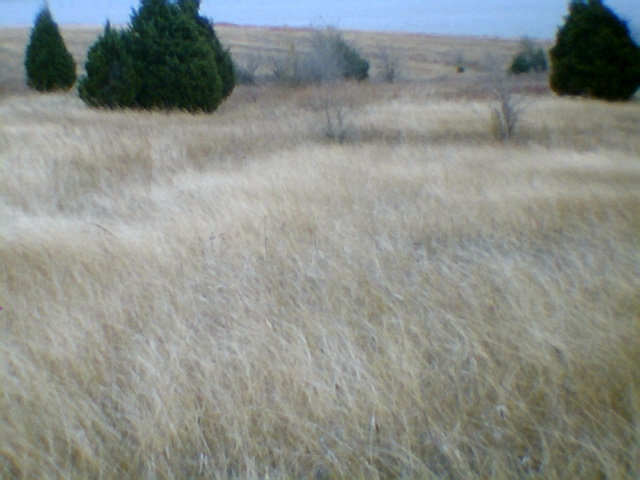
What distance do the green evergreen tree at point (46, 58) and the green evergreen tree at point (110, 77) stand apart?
7858mm

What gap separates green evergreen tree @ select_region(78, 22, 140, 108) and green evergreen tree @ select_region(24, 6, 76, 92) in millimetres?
7858

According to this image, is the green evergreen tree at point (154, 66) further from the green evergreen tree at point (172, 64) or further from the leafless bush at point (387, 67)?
the leafless bush at point (387, 67)

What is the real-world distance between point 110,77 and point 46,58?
8.63 m

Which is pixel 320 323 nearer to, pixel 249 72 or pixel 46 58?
pixel 46 58

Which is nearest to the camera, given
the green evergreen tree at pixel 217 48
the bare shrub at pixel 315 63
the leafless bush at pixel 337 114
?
the leafless bush at pixel 337 114

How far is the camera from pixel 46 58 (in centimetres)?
2136

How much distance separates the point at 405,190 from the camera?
6527mm

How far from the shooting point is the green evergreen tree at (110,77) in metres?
14.6

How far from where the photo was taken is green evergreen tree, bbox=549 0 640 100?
642 inches

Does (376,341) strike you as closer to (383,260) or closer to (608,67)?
(383,260)

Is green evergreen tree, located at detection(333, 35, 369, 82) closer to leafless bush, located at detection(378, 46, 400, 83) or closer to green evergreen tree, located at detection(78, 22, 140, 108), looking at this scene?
leafless bush, located at detection(378, 46, 400, 83)

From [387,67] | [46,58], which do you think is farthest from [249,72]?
[46,58]

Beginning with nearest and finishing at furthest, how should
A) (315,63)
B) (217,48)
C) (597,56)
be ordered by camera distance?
(597,56) < (217,48) < (315,63)

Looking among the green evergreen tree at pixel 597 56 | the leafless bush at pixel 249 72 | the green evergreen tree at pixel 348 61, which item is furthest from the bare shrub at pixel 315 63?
the green evergreen tree at pixel 597 56
